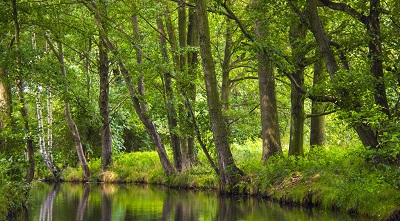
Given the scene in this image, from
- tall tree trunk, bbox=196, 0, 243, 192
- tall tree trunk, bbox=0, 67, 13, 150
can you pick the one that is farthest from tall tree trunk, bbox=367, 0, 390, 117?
tall tree trunk, bbox=0, 67, 13, 150

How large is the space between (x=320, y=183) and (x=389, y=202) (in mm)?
3158

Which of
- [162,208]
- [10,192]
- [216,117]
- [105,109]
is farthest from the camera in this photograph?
[105,109]

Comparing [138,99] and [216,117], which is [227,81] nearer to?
[138,99]

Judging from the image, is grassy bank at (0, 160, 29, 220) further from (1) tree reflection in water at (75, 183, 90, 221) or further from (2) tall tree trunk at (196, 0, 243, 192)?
(2) tall tree trunk at (196, 0, 243, 192)

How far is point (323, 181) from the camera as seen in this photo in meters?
14.0

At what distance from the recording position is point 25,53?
1478cm

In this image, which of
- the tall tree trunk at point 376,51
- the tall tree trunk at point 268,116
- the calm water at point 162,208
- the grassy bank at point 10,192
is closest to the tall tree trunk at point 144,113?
the calm water at point 162,208

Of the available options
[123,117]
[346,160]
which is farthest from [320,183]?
[123,117]

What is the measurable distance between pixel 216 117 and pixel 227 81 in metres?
6.39

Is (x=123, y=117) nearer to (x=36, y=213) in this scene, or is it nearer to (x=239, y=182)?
(x=239, y=182)

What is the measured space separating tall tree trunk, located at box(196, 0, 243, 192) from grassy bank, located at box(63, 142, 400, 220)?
447 millimetres

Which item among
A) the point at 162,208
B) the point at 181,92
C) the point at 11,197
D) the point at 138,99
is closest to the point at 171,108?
the point at 138,99

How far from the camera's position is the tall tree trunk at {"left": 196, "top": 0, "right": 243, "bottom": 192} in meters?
17.5

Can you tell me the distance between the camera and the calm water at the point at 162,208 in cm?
1293
